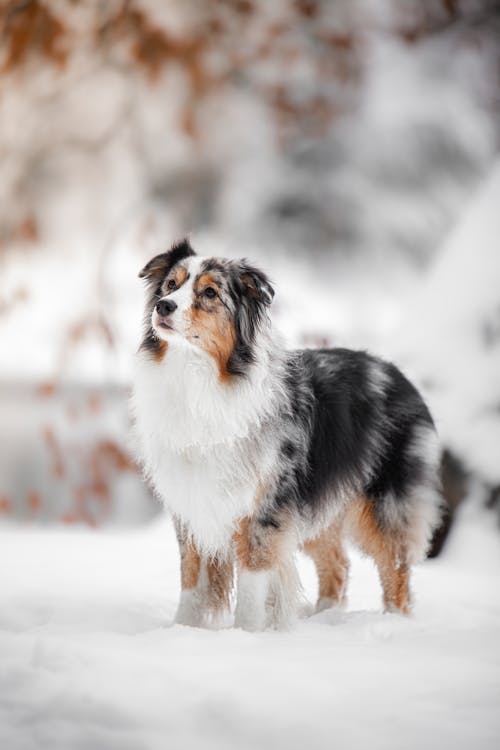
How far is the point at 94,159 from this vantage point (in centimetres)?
660

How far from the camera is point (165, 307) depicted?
105 inches

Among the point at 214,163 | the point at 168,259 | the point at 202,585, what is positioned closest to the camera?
the point at 202,585

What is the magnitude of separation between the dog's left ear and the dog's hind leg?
122 centimetres

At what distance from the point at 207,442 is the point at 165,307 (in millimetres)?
529

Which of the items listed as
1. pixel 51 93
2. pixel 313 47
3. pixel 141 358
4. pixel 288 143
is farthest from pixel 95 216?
pixel 141 358

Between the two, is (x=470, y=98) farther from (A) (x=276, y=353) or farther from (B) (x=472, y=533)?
(A) (x=276, y=353)

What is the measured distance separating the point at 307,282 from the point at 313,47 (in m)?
2.21

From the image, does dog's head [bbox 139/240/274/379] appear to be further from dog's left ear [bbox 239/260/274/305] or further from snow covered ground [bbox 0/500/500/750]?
snow covered ground [bbox 0/500/500/750]

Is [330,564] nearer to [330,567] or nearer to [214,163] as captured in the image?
[330,567]

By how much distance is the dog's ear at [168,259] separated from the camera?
3037 mm

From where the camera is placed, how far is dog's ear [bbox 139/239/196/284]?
3037 millimetres

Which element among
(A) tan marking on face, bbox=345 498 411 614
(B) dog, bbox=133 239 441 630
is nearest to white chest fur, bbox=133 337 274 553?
(B) dog, bbox=133 239 441 630

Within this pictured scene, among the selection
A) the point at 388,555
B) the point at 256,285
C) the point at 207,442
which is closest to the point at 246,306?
the point at 256,285

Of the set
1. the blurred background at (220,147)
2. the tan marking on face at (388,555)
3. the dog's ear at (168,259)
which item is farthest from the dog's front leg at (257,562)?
the blurred background at (220,147)
